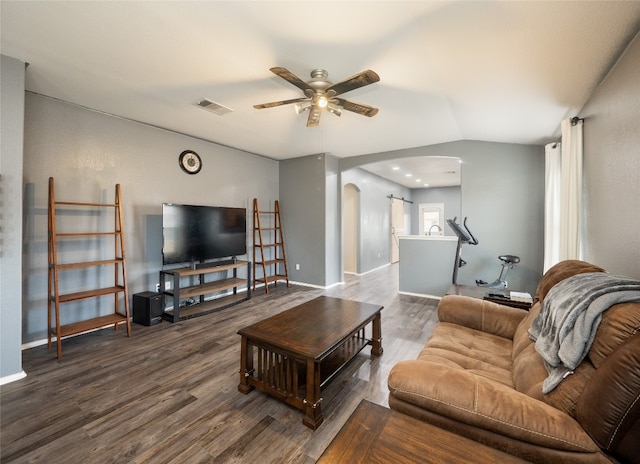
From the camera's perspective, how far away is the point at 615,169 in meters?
1.90

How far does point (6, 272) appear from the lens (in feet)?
Answer: 7.12

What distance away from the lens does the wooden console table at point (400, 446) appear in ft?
2.91

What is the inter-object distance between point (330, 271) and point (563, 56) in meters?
4.37

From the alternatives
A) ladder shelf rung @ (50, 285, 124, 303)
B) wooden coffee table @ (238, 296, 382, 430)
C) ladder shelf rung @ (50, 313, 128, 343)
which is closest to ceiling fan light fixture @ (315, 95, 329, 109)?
wooden coffee table @ (238, 296, 382, 430)

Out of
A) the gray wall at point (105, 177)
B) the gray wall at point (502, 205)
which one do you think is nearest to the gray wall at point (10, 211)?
the gray wall at point (105, 177)

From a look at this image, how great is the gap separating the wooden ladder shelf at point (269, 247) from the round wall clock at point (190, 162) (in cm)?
116

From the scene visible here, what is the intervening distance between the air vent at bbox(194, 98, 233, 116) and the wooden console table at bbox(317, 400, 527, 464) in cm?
319

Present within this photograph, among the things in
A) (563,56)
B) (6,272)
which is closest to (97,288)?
(6,272)

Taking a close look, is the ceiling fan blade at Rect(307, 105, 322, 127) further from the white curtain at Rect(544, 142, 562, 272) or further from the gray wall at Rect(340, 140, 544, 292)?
the white curtain at Rect(544, 142, 562, 272)

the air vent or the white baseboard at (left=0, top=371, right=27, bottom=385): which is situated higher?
the air vent

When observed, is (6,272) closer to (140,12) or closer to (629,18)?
(140,12)

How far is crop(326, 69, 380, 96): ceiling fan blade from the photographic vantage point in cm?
188

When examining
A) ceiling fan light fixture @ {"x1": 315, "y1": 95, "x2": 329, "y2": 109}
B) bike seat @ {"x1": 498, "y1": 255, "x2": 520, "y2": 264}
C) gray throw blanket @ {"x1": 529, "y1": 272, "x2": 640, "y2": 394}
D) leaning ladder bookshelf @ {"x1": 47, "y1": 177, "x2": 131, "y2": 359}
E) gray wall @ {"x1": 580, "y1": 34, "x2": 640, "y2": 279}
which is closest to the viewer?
gray throw blanket @ {"x1": 529, "y1": 272, "x2": 640, "y2": 394}

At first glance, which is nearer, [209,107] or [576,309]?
[576,309]
